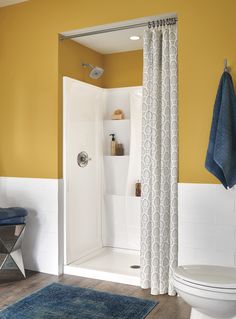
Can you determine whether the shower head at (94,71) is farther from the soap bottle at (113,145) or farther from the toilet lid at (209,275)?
the toilet lid at (209,275)

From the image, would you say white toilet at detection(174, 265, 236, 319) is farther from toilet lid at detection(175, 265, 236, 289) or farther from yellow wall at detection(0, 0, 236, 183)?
yellow wall at detection(0, 0, 236, 183)

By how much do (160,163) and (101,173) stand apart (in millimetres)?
1389

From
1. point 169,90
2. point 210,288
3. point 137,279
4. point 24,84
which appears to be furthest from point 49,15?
point 210,288

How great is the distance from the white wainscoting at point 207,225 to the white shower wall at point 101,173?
126 centimetres

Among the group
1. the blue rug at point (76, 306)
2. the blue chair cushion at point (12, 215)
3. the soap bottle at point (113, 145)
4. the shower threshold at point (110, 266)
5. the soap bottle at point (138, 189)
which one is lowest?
the blue rug at point (76, 306)

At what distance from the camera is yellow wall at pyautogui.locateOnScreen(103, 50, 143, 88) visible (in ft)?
14.1

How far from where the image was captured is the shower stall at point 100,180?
3.71 m

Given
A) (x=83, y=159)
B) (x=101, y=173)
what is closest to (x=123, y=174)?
(x=101, y=173)

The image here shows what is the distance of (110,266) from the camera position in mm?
3709

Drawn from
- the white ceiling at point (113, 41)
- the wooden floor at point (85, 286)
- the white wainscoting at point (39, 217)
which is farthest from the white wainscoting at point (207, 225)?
the white ceiling at point (113, 41)

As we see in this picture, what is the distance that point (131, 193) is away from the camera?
168 inches

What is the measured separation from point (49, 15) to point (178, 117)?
5.35ft

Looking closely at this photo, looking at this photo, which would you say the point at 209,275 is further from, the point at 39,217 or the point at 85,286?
the point at 39,217

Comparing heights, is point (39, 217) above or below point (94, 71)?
below
